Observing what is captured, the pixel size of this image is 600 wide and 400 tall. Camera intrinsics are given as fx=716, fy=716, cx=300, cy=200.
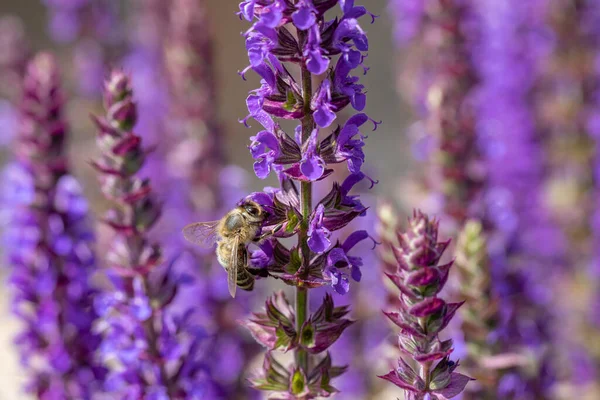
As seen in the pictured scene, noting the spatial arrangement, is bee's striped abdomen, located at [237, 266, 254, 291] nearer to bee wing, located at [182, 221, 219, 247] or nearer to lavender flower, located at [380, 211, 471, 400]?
bee wing, located at [182, 221, 219, 247]

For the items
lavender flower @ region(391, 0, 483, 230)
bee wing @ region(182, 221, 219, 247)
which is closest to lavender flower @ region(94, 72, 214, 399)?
bee wing @ region(182, 221, 219, 247)

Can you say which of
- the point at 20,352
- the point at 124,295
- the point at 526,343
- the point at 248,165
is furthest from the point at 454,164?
the point at 248,165

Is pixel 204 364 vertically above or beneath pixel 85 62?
beneath

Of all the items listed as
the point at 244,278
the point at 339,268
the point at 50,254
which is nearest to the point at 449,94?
the point at 244,278

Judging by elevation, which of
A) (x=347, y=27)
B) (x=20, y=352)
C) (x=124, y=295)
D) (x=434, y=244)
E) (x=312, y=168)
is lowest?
(x=20, y=352)

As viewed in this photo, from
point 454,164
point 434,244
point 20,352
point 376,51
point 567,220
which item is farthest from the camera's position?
point 376,51

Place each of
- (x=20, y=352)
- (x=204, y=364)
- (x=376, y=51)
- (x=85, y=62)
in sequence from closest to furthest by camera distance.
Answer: (x=204, y=364)
(x=20, y=352)
(x=85, y=62)
(x=376, y=51)

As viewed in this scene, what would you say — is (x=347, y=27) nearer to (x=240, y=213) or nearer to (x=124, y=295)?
(x=240, y=213)

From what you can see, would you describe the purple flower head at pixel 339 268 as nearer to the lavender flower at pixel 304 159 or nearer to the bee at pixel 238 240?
the lavender flower at pixel 304 159
